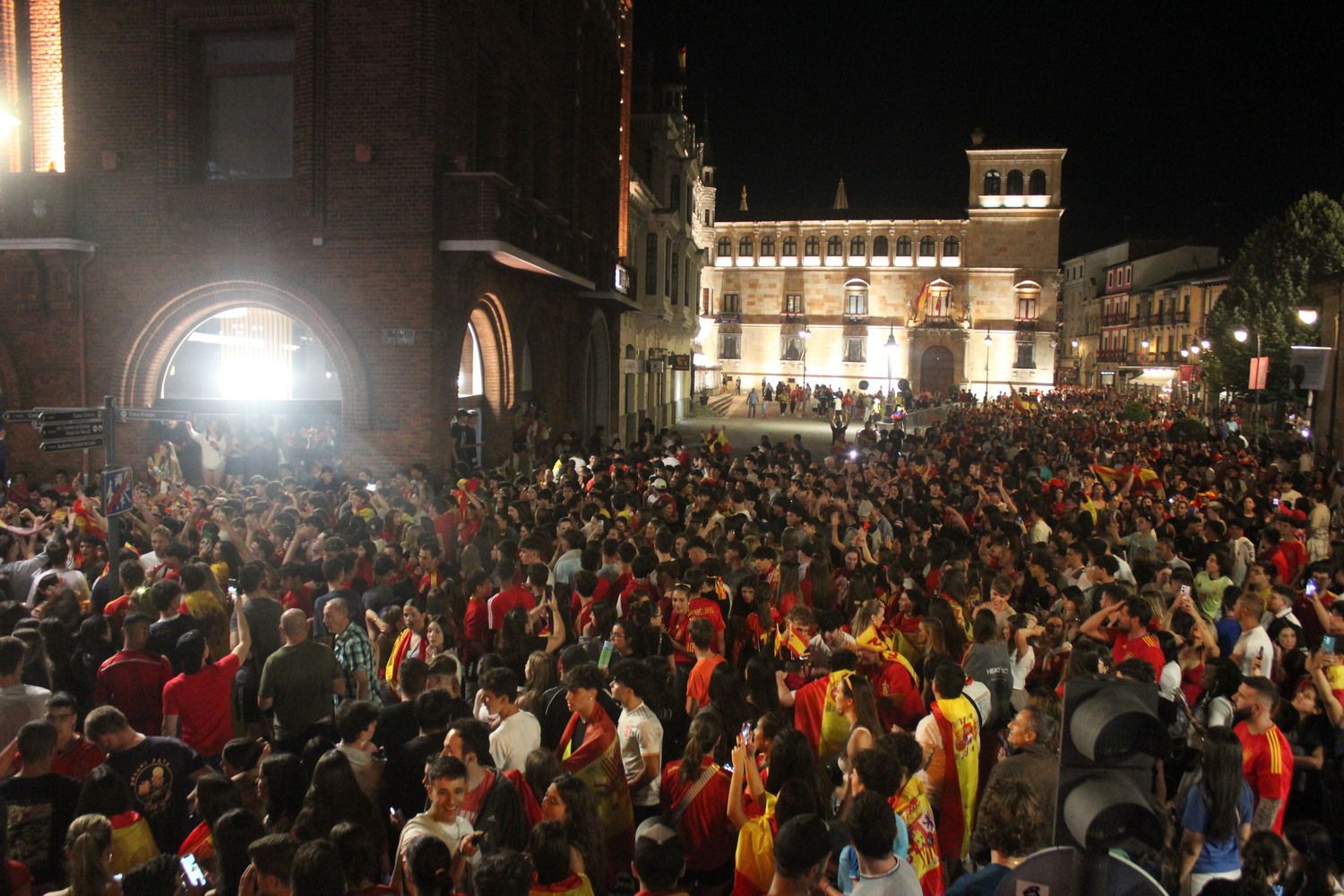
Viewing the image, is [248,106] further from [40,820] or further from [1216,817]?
[1216,817]

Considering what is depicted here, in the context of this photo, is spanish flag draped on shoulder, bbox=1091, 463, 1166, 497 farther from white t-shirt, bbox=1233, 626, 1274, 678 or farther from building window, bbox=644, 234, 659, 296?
building window, bbox=644, 234, 659, 296

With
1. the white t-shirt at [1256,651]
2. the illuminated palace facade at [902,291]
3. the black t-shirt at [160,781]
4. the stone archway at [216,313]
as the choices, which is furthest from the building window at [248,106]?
the illuminated palace facade at [902,291]

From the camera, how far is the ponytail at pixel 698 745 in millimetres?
5004

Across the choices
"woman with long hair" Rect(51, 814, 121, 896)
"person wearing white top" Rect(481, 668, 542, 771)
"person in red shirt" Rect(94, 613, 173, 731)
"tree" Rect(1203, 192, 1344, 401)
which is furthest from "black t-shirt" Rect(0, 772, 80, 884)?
"tree" Rect(1203, 192, 1344, 401)

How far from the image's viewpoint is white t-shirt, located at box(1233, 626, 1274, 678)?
7090mm

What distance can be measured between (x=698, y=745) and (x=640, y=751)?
597 millimetres

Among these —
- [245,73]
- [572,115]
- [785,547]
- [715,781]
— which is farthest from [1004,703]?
[572,115]

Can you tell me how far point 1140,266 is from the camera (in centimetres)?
8469

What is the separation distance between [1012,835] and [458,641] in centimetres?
491

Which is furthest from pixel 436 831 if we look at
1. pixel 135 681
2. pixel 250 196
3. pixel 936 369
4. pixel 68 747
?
pixel 936 369

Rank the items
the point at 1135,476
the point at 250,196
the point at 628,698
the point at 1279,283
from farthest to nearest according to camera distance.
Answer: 1. the point at 1279,283
2. the point at 250,196
3. the point at 1135,476
4. the point at 628,698

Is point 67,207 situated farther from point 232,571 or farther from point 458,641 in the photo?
point 458,641

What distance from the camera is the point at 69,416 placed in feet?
27.1

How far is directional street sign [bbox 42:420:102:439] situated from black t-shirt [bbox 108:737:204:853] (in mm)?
4016
